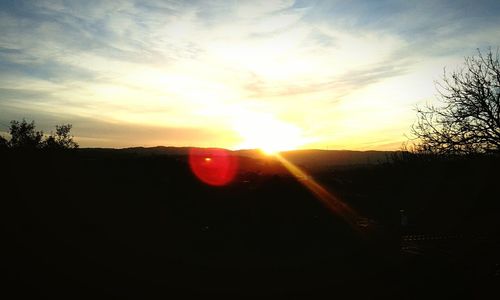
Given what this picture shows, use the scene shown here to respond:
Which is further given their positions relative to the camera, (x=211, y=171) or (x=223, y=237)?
(x=211, y=171)

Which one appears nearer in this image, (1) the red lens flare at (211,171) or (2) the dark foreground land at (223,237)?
(2) the dark foreground land at (223,237)

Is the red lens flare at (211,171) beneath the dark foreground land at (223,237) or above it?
above

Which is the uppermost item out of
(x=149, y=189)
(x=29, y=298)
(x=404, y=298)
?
(x=149, y=189)

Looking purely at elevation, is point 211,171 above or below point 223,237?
above

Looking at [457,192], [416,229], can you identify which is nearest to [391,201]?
[457,192]

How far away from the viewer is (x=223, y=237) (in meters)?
16.0

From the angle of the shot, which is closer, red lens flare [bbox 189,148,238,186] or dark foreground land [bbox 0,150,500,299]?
dark foreground land [bbox 0,150,500,299]

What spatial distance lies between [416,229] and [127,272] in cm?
1404

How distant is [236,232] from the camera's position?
16.8 meters

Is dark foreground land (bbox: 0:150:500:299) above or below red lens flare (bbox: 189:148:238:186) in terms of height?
below

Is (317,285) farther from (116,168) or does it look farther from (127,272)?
(116,168)

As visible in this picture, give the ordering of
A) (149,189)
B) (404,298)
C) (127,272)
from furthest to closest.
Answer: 1. (149,189)
2. (127,272)
3. (404,298)

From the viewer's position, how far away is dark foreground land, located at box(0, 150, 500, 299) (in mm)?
9969

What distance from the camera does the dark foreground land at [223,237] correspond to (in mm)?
9969
